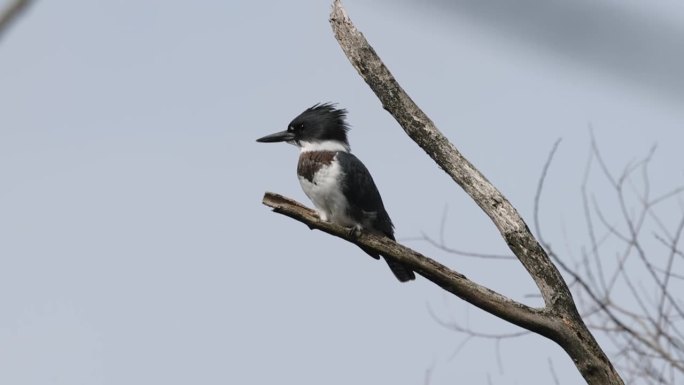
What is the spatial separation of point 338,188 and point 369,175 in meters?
0.30

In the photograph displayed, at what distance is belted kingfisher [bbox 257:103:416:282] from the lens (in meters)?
Answer: 5.14

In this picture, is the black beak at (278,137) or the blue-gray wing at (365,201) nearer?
the blue-gray wing at (365,201)

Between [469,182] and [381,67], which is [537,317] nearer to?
[469,182]

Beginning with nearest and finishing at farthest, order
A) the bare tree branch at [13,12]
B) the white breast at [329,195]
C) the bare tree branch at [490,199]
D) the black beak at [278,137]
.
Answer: the bare tree branch at [13,12] → the bare tree branch at [490,199] → the white breast at [329,195] → the black beak at [278,137]

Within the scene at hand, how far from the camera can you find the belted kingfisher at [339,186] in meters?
5.14

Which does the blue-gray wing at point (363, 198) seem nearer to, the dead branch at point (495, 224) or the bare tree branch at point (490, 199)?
the dead branch at point (495, 224)

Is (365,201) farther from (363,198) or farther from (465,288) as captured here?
(465,288)

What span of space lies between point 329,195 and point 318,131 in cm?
76

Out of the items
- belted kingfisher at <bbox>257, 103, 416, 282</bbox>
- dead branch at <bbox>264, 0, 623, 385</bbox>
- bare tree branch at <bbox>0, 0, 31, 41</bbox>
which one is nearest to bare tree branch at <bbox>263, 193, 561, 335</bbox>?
dead branch at <bbox>264, 0, 623, 385</bbox>

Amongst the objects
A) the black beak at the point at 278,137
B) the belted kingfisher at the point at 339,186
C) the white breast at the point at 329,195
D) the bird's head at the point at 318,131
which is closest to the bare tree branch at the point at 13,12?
the belted kingfisher at the point at 339,186

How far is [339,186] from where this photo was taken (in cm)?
514

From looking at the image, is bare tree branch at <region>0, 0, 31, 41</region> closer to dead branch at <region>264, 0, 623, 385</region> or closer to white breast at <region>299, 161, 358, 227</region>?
dead branch at <region>264, 0, 623, 385</region>

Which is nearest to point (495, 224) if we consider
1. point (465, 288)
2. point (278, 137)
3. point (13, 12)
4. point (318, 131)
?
point (465, 288)

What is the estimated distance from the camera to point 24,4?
2.97ft
